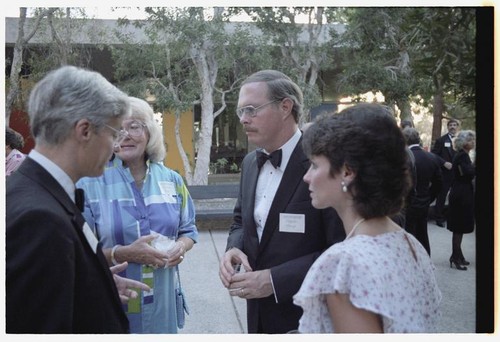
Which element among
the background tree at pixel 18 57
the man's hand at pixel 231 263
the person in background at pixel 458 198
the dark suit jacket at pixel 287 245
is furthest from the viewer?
the person in background at pixel 458 198

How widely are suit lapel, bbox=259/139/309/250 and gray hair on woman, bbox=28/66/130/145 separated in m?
0.81

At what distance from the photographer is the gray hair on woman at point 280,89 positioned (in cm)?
225

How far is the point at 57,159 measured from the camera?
4.62ft

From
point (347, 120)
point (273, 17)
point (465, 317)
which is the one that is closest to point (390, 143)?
point (347, 120)

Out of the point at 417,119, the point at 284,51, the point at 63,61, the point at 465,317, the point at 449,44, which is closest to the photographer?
the point at 449,44

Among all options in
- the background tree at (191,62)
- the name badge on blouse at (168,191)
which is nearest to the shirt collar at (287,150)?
the name badge on blouse at (168,191)

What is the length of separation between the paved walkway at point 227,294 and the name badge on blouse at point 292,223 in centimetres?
70

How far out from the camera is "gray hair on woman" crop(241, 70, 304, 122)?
225 cm

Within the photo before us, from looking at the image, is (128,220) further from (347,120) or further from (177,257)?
(347,120)

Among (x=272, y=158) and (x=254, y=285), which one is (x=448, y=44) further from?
(x=254, y=285)

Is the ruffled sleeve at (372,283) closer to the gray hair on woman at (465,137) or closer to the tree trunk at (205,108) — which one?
the gray hair on woman at (465,137)

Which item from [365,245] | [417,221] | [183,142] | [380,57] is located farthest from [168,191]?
[183,142]

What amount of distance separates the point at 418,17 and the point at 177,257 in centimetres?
146

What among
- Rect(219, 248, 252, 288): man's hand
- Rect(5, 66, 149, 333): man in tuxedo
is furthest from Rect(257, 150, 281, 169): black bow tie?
Rect(5, 66, 149, 333): man in tuxedo
